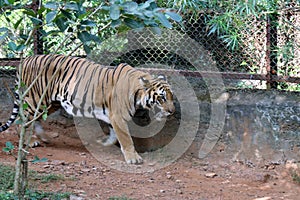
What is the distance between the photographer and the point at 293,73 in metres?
5.48

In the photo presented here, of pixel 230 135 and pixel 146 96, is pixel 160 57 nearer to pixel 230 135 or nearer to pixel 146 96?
pixel 146 96

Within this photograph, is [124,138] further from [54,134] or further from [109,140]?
[54,134]

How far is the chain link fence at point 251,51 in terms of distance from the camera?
5.41m

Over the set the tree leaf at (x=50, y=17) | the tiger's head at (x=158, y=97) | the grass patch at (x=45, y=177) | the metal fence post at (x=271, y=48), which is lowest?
the grass patch at (x=45, y=177)

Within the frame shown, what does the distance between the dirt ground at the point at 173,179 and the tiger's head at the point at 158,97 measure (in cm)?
63

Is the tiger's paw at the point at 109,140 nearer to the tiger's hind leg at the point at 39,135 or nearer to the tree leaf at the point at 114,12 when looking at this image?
the tiger's hind leg at the point at 39,135

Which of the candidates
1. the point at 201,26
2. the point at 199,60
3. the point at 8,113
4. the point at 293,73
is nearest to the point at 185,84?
the point at 199,60

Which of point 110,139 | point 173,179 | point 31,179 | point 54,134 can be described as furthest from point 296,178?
point 54,134

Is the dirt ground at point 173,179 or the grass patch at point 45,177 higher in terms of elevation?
the grass patch at point 45,177

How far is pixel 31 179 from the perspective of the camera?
167 inches

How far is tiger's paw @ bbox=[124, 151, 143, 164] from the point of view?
517 centimetres

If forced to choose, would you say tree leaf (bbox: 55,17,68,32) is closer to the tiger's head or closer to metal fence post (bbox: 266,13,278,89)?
the tiger's head

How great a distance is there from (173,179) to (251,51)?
5.96 feet

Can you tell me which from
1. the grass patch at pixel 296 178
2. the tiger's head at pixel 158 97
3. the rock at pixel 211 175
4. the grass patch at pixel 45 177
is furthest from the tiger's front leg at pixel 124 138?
the grass patch at pixel 296 178
